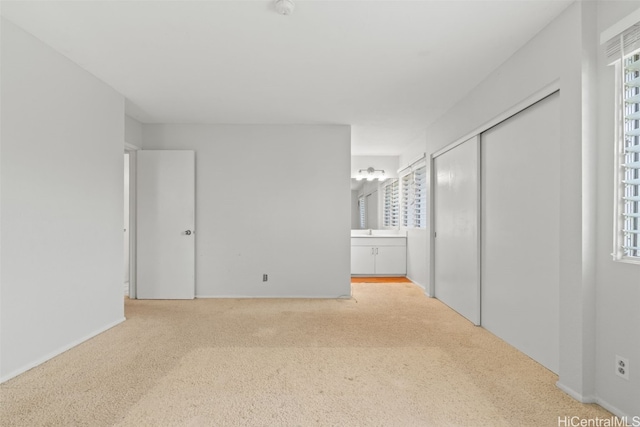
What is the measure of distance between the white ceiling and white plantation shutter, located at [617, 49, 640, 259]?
2.18 feet

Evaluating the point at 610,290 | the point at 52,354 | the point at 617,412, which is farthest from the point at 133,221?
the point at 617,412

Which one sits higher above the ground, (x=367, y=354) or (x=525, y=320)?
(x=525, y=320)

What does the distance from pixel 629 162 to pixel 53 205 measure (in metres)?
3.91

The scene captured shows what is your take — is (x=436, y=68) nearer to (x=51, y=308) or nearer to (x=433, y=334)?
(x=433, y=334)

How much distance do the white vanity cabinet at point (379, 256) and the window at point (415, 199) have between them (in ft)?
1.51

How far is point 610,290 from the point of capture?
1899 millimetres

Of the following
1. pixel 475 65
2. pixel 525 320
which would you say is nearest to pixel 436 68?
pixel 475 65

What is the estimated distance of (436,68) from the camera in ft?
10.0

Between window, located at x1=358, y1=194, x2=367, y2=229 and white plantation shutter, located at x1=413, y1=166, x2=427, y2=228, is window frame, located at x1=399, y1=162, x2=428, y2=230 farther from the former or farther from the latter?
window, located at x1=358, y1=194, x2=367, y2=229

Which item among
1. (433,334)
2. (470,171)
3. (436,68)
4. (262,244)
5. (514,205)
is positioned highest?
(436,68)

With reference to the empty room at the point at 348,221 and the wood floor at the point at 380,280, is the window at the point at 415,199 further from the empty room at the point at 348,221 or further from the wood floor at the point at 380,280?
the wood floor at the point at 380,280

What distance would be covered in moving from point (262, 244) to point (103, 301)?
2021mm

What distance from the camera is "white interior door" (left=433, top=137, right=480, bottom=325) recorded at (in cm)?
355

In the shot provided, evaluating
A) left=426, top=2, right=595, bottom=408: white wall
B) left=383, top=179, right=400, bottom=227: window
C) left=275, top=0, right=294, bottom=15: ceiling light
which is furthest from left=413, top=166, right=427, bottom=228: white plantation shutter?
left=275, top=0, right=294, bottom=15: ceiling light
